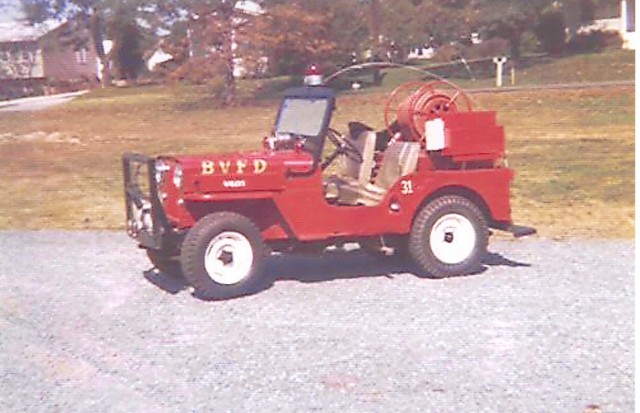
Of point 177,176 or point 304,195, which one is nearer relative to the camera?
point 177,176

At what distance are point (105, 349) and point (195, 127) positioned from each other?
43.3 ft

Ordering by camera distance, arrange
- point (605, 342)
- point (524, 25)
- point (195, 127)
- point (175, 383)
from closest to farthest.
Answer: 1. point (175, 383)
2. point (605, 342)
3. point (195, 127)
4. point (524, 25)

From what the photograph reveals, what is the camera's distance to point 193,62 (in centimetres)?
2341

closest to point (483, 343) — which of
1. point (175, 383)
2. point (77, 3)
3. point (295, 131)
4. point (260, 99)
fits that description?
point (175, 383)

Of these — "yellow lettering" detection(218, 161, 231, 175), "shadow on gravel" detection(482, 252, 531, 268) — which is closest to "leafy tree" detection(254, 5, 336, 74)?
"shadow on gravel" detection(482, 252, 531, 268)

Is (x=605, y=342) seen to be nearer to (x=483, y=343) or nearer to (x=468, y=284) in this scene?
(x=483, y=343)

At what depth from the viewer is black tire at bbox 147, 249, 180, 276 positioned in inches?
318

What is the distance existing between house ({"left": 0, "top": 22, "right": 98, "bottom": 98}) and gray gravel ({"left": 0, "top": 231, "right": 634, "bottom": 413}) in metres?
32.9

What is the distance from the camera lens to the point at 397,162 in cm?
832

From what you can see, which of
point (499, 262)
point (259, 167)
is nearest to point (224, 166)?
point (259, 167)

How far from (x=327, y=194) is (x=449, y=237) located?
996 mm

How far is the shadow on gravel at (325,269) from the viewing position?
325 inches

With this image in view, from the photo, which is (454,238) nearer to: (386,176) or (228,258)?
(386,176)

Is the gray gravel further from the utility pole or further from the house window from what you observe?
→ the house window
